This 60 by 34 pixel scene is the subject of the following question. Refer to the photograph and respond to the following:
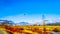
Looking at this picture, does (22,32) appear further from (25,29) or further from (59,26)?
(59,26)

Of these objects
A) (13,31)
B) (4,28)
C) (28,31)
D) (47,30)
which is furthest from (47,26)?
(4,28)

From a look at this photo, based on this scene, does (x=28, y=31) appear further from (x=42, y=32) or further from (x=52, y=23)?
(x=52, y=23)

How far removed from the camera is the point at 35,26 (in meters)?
4.09

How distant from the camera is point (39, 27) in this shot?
161 inches

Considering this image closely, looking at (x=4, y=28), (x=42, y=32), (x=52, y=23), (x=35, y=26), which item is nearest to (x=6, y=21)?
(x=4, y=28)

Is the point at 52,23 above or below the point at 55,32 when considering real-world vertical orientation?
above

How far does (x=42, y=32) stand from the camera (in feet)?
13.5

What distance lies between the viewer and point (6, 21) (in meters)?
4.09

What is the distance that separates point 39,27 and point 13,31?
0.78 metres

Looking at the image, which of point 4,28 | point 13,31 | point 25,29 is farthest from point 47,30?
point 4,28

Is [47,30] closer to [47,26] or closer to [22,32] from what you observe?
[47,26]

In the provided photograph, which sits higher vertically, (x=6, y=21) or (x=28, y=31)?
(x=6, y=21)

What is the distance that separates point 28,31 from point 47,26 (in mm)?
601

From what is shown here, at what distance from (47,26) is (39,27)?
0.25 metres
